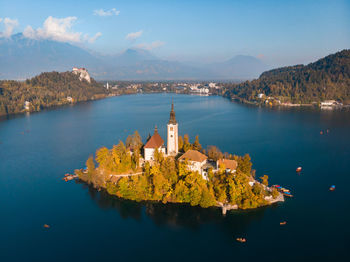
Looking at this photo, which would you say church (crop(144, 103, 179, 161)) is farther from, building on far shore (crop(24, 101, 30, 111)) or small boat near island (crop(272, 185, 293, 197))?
building on far shore (crop(24, 101, 30, 111))

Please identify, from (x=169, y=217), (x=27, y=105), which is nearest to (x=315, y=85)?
(x=169, y=217)

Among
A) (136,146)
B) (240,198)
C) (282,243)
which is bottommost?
(282,243)

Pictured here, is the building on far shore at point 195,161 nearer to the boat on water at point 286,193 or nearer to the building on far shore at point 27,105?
the boat on water at point 286,193

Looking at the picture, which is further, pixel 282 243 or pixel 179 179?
pixel 179 179

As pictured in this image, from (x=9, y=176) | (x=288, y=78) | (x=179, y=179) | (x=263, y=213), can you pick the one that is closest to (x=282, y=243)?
(x=263, y=213)

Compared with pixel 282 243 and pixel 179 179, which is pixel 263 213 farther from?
pixel 179 179

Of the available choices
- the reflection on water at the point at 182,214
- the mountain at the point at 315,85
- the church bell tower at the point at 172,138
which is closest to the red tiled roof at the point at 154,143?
the church bell tower at the point at 172,138

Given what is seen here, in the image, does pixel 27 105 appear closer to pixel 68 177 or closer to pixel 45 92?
pixel 45 92
